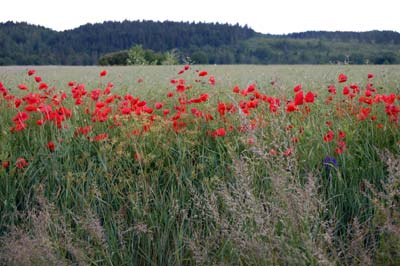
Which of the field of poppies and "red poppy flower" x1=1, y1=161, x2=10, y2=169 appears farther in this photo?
"red poppy flower" x1=1, y1=161, x2=10, y2=169

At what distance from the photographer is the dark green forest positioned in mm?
24750

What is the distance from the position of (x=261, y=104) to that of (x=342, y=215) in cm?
111

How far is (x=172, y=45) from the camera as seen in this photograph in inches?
1436

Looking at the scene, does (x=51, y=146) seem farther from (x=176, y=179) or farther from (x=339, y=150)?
(x=339, y=150)

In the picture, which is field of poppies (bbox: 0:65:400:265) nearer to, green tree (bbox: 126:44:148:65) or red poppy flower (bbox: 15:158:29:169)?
red poppy flower (bbox: 15:158:29:169)

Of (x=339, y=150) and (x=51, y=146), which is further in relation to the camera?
(x=51, y=146)

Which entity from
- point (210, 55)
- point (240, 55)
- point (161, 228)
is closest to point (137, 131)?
point (161, 228)

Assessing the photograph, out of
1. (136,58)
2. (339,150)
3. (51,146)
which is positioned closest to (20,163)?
(51,146)

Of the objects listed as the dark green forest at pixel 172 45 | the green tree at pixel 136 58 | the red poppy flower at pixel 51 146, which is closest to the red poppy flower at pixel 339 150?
the red poppy flower at pixel 51 146

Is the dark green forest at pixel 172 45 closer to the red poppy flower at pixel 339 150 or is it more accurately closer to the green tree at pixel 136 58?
the green tree at pixel 136 58

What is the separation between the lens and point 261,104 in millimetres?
3314

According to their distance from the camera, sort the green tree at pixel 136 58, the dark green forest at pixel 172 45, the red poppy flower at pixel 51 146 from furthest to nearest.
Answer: the dark green forest at pixel 172 45, the green tree at pixel 136 58, the red poppy flower at pixel 51 146

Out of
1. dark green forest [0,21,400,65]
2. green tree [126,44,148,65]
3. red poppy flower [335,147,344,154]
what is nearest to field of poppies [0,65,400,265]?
red poppy flower [335,147,344,154]

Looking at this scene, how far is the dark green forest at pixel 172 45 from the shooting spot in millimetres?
24750
